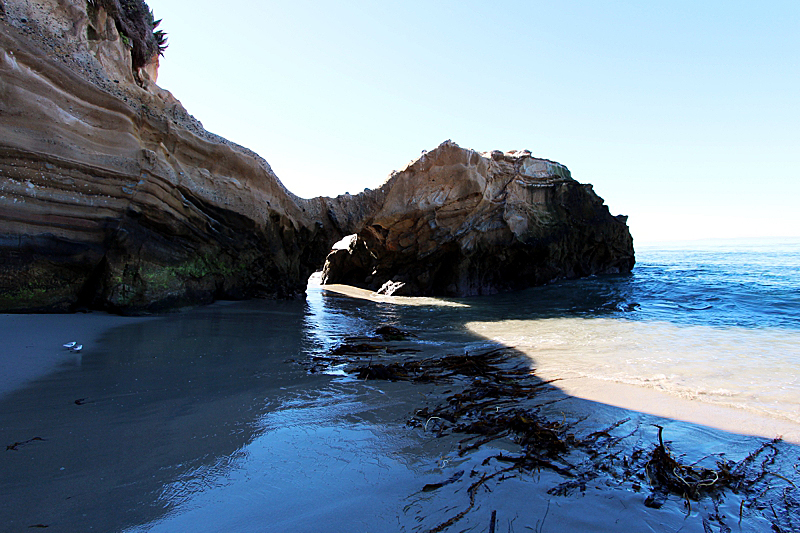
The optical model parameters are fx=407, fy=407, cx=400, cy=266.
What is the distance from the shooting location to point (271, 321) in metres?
7.11

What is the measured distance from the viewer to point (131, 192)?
6.38 meters

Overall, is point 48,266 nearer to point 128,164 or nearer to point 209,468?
point 128,164

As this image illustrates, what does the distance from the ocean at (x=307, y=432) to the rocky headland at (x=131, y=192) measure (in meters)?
0.93

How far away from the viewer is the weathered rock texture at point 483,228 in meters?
13.6

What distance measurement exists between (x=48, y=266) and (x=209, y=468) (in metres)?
5.32

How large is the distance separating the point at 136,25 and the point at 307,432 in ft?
33.6

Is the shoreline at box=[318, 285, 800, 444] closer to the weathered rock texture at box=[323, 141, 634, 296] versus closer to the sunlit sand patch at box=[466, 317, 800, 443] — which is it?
the sunlit sand patch at box=[466, 317, 800, 443]

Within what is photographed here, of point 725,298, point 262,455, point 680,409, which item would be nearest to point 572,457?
point 680,409

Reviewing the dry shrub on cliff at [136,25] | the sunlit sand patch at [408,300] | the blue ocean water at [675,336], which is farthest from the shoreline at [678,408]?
the dry shrub on cliff at [136,25]

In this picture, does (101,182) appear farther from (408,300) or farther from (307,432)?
(408,300)

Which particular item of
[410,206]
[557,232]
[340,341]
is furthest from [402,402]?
[557,232]

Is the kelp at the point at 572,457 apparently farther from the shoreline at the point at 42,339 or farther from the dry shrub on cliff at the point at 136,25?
the dry shrub on cliff at the point at 136,25

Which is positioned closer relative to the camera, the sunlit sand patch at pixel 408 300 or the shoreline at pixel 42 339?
the shoreline at pixel 42 339

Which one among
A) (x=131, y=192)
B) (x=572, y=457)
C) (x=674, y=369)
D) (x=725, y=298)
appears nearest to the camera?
(x=572, y=457)
